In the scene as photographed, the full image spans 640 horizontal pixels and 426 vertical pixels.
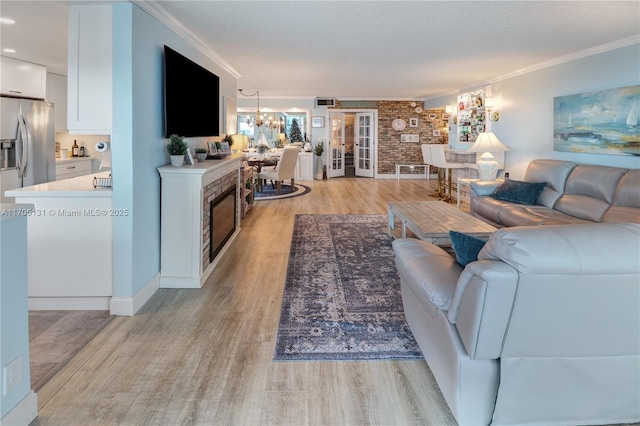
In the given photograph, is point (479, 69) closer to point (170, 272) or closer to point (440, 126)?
point (170, 272)

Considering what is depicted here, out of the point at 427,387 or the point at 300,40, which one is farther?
the point at 300,40

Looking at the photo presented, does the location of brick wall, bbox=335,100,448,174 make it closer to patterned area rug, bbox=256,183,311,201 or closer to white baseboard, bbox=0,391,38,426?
patterned area rug, bbox=256,183,311,201

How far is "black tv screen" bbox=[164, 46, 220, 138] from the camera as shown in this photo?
367 cm

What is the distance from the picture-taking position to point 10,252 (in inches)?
70.2

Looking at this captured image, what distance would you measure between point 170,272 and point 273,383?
5.90 feet

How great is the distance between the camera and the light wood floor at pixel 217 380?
1.95 meters

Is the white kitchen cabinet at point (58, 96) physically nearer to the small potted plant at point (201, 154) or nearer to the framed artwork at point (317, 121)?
the small potted plant at point (201, 154)

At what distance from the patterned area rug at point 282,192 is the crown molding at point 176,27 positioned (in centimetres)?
Result: 333

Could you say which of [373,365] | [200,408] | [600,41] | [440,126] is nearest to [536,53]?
[600,41]

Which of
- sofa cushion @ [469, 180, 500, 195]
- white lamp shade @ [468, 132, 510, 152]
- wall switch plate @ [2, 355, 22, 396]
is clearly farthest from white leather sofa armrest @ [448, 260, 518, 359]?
white lamp shade @ [468, 132, 510, 152]

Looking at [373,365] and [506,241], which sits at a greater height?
[506,241]

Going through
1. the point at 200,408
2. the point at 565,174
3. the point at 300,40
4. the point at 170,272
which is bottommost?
the point at 200,408

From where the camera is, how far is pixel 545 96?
19.7 ft

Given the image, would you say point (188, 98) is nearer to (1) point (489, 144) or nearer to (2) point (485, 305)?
(2) point (485, 305)
